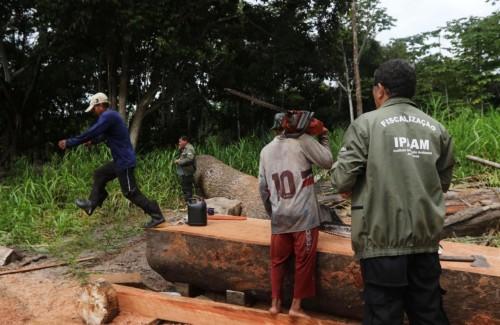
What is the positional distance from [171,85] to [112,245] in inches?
227

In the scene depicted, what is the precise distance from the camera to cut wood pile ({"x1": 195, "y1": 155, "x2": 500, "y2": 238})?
489cm

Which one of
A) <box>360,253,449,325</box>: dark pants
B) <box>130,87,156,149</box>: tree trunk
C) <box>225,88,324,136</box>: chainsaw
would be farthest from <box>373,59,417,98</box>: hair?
<box>130,87,156,149</box>: tree trunk

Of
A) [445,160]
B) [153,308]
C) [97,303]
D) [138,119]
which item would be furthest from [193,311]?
[138,119]

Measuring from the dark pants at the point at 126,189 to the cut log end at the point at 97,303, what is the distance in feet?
3.31

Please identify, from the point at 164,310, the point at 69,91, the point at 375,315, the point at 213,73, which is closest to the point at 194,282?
the point at 164,310

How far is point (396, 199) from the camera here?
2.17m

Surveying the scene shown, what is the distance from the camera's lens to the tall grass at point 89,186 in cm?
643

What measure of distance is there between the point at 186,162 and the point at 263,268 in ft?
15.2

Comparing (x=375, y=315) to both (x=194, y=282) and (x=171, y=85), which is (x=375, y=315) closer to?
(x=194, y=282)

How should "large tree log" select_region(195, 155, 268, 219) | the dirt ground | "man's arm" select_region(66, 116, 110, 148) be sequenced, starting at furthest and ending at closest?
1. "large tree log" select_region(195, 155, 268, 219)
2. "man's arm" select_region(66, 116, 110, 148)
3. the dirt ground

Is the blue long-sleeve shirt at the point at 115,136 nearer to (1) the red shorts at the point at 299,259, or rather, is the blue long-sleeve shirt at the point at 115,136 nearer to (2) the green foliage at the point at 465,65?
(1) the red shorts at the point at 299,259

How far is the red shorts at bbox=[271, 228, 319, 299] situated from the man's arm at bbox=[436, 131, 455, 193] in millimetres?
1111

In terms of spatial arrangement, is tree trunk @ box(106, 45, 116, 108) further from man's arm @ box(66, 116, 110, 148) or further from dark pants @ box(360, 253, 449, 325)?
dark pants @ box(360, 253, 449, 325)

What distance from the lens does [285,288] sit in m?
3.55
